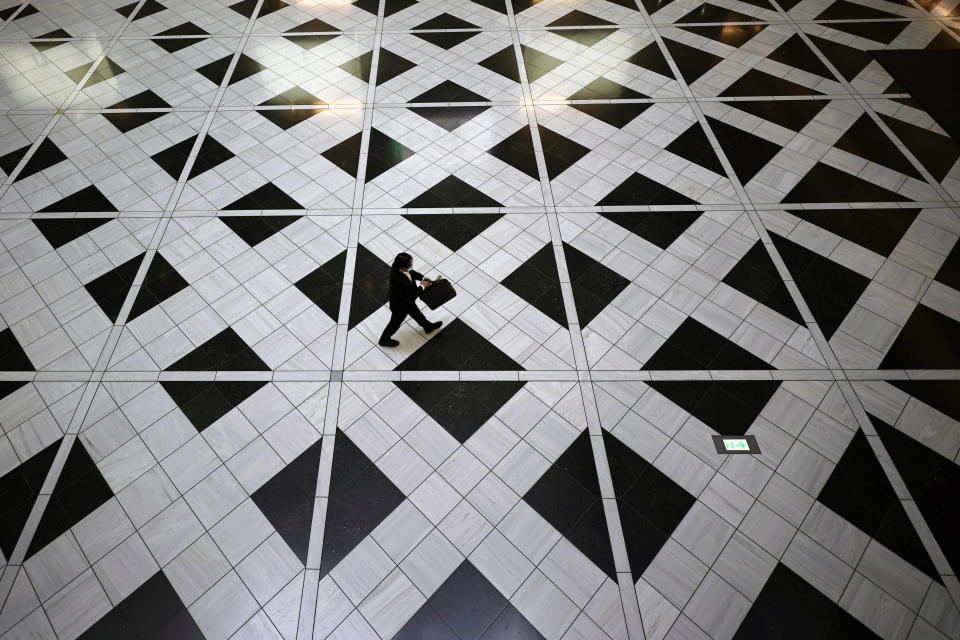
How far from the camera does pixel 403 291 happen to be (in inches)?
183

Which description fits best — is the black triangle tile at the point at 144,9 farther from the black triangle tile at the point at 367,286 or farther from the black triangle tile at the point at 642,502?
the black triangle tile at the point at 642,502

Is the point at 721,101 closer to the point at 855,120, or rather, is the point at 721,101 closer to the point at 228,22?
the point at 855,120

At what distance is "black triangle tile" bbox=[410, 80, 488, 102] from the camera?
7.71 metres

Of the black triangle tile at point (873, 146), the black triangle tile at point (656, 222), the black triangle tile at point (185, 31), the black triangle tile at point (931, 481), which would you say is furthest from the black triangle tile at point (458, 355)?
the black triangle tile at point (185, 31)

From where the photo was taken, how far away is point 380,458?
4449mm

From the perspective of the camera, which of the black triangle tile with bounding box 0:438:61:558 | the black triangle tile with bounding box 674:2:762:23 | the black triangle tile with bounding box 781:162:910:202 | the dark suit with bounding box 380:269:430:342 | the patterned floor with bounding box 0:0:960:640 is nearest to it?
the patterned floor with bounding box 0:0:960:640

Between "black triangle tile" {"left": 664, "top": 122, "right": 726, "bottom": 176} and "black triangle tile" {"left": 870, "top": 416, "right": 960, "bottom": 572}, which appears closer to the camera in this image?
"black triangle tile" {"left": 870, "top": 416, "right": 960, "bottom": 572}

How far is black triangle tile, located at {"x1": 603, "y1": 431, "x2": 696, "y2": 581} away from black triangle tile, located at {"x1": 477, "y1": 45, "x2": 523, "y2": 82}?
6020 mm

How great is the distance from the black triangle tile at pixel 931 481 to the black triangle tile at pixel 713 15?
7644 millimetres

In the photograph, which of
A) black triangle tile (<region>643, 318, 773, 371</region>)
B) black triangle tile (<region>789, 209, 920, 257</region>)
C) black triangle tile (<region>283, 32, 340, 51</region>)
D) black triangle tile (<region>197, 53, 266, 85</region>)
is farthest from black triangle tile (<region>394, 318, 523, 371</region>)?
black triangle tile (<region>283, 32, 340, 51</region>)

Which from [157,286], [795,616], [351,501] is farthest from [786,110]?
[157,286]

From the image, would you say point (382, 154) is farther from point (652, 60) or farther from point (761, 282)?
point (761, 282)

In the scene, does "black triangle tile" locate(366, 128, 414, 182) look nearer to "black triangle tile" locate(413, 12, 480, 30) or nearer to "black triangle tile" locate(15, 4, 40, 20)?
"black triangle tile" locate(413, 12, 480, 30)

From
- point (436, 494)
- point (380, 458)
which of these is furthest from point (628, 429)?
point (380, 458)
